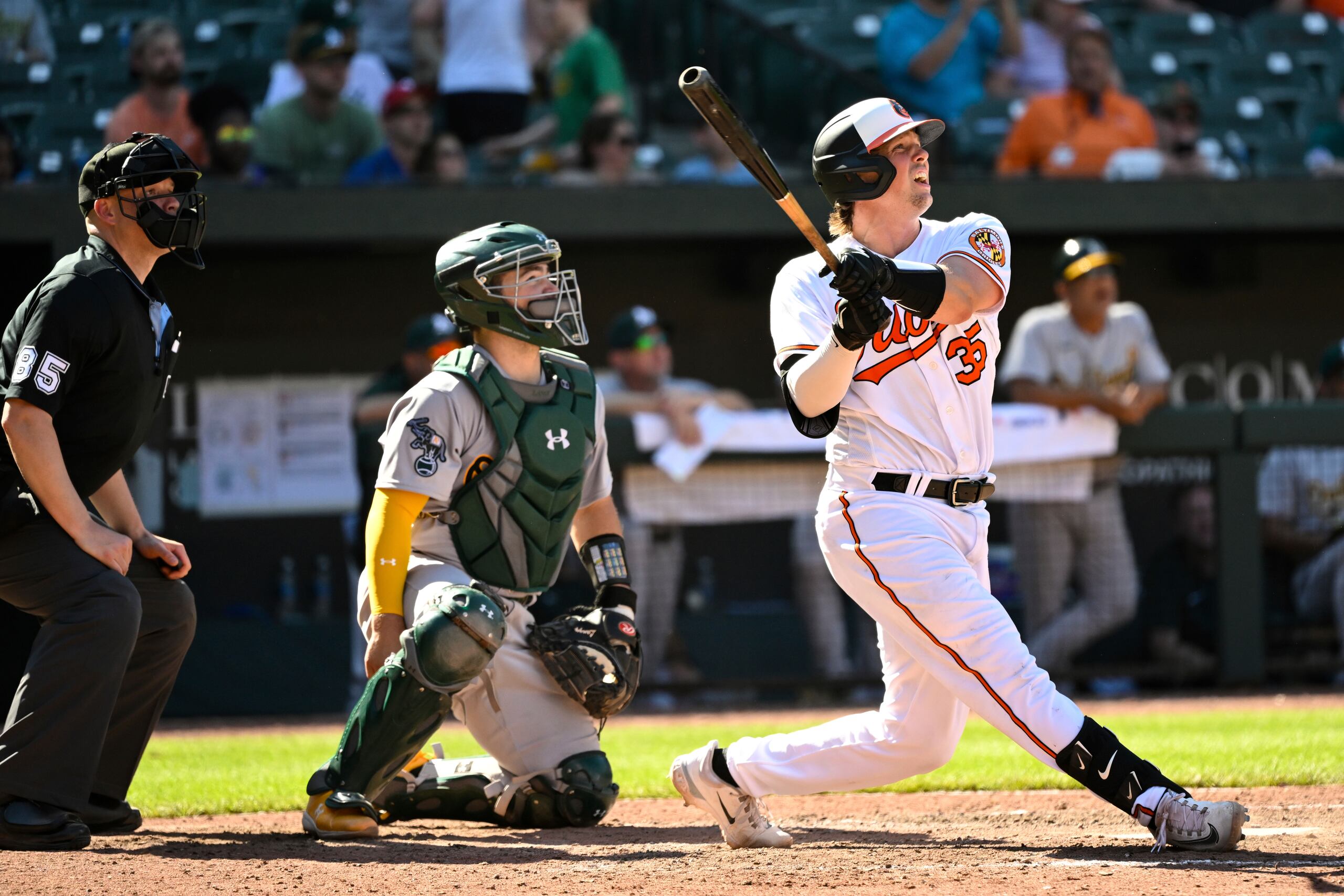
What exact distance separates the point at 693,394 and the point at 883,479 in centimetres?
410

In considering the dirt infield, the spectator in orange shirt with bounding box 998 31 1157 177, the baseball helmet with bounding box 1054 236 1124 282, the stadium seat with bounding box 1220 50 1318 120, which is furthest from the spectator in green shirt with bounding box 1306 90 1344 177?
the dirt infield

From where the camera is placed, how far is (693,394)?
753 centimetres

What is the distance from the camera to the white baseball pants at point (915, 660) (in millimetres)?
3303

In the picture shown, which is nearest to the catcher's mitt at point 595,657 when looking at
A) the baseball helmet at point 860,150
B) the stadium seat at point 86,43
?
the baseball helmet at point 860,150

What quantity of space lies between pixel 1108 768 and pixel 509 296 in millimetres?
1829

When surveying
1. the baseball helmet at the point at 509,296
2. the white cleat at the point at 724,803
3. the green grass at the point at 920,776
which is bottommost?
the green grass at the point at 920,776

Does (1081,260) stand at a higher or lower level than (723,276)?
higher

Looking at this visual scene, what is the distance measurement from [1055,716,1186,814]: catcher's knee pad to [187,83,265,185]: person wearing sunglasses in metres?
6.42

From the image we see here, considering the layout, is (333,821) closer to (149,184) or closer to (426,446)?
(426,446)

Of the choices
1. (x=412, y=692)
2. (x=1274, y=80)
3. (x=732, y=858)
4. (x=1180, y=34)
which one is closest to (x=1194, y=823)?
(x=732, y=858)

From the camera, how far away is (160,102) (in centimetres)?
861

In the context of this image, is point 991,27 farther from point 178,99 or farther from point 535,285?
point 535,285

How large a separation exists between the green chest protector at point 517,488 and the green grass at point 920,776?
3.54ft

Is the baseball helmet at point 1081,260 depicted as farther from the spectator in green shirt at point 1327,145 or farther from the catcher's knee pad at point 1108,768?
the catcher's knee pad at point 1108,768
